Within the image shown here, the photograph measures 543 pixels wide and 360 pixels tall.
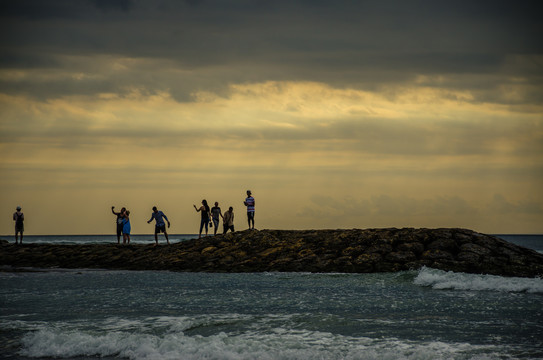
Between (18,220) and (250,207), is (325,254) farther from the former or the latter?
(18,220)

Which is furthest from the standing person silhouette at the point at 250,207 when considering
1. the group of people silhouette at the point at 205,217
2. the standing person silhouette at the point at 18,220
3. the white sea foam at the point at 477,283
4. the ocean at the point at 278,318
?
the standing person silhouette at the point at 18,220

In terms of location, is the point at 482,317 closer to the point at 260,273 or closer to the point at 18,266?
the point at 260,273

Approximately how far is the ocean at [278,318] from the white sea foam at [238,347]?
19mm

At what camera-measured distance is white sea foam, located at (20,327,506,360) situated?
8.90m

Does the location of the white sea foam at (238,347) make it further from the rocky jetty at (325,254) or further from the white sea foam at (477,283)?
the rocky jetty at (325,254)

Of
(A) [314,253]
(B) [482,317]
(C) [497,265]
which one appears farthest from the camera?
(A) [314,253]

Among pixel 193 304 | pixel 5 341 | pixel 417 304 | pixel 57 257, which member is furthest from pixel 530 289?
pixel 57 257

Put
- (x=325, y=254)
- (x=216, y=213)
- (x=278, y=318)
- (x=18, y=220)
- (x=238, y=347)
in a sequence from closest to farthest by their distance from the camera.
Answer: (x=238, y=347) < (x=278, y=318) < (x=325, y=254) < (x=216, y=213) < (x=18, y=220)

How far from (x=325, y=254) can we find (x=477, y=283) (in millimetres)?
8438

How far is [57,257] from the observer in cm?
3216

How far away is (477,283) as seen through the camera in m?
17.5

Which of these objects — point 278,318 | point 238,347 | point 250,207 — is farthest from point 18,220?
point 238,347

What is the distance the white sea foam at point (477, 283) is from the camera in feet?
55.0

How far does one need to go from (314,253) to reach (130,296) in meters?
11.0
